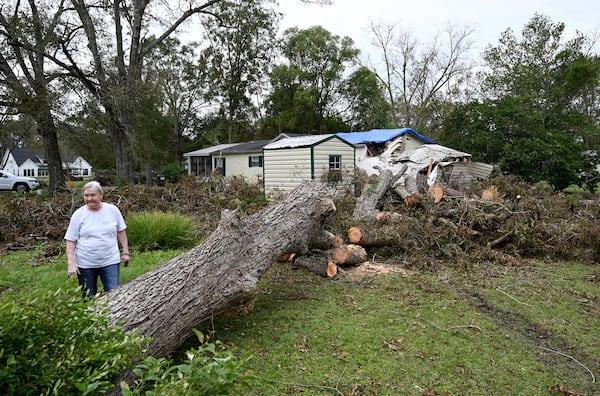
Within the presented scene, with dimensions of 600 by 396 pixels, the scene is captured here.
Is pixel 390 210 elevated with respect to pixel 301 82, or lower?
lower

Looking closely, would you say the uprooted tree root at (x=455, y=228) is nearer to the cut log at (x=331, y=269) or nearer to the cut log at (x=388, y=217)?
the cut log at (x=388, y=217)

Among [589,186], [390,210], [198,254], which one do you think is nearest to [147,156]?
[390,210]

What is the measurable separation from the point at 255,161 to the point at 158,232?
16.1 metres

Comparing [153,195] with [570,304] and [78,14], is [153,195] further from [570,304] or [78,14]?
[78,14]

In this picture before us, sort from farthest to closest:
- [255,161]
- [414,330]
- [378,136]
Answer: [255,161] < [378,136] < [414,330]

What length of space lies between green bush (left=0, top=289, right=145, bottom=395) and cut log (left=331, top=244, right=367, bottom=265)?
4587 millimetres

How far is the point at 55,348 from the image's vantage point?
77.7 inches

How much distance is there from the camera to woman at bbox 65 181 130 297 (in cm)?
381

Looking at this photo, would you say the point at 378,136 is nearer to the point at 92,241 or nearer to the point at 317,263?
the point at 317,263

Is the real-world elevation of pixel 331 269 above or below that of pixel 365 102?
below

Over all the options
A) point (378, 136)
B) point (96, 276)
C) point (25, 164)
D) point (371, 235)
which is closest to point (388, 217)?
point (371, 235)

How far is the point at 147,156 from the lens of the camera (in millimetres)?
18719

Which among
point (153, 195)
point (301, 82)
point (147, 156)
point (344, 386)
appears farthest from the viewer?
point (301, 82)

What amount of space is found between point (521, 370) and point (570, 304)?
2237 millimetres
